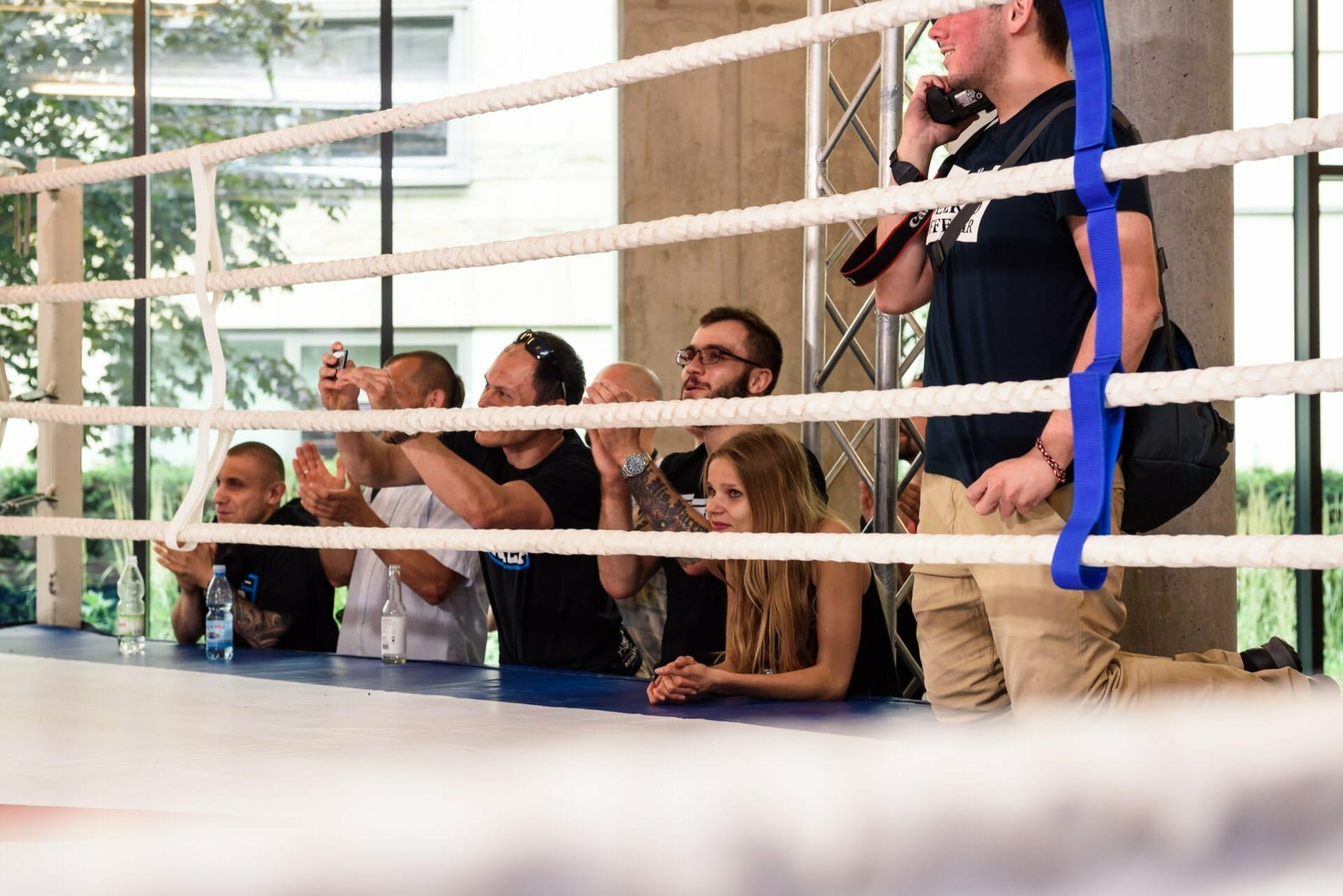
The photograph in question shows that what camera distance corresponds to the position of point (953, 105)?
6.42 feet

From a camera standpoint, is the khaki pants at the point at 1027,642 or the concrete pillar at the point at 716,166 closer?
the khaki pants at the point at 1027,642

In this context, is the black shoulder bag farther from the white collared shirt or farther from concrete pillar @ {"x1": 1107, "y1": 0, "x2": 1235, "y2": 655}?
the white collared shirt

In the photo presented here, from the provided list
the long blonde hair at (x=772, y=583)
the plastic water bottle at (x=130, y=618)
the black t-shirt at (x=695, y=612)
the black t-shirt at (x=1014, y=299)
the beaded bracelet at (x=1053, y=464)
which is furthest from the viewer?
the black t-shirt at (x=695, y=612)

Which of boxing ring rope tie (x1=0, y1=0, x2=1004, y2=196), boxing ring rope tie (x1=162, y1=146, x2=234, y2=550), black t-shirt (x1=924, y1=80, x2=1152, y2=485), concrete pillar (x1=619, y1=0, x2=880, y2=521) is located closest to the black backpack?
black t-shirt (x1=924, y1=80, x2=1152, y2=485)

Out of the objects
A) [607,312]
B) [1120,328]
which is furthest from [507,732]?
[607,312]

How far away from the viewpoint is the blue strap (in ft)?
4.20

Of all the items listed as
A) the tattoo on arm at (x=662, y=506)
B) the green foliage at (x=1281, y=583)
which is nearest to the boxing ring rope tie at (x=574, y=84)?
the tattoo on arm at (x=662, y=506)

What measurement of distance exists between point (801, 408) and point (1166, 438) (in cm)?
46

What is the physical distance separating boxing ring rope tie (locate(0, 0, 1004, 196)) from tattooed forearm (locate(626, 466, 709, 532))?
2.96 feet

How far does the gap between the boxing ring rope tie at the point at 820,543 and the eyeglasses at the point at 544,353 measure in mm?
1337

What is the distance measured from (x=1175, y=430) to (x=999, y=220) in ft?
1.15

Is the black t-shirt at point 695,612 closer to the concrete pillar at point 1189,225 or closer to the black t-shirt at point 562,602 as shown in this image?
the black t-shirt at point 562,602

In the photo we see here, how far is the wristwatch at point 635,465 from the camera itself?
2.64m

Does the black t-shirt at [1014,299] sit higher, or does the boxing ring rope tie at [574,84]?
the boxing ring rope tie at [574,84]
